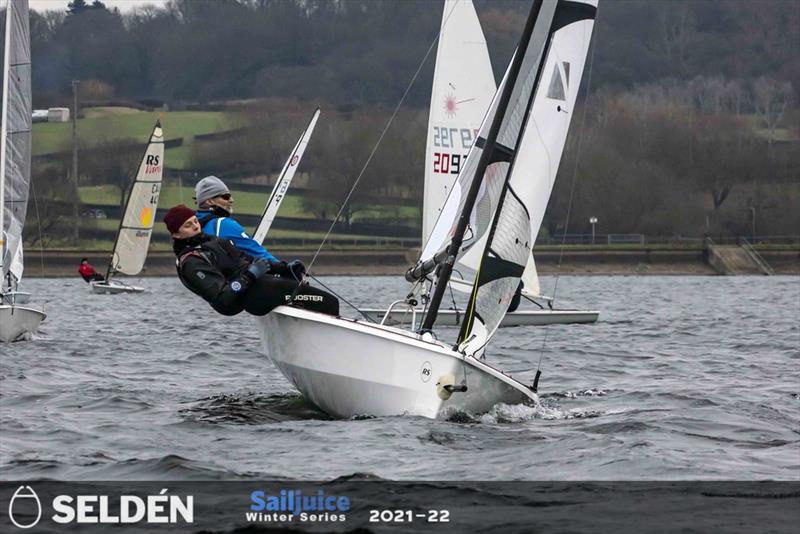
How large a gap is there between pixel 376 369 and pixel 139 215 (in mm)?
33285

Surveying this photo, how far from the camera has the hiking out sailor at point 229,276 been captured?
8.69 meters

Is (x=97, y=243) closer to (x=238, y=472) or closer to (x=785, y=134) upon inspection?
(x=785, y=134)

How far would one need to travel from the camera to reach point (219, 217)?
9.38m

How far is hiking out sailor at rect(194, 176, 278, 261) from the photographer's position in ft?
30.4

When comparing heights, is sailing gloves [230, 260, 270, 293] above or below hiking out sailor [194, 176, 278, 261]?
below

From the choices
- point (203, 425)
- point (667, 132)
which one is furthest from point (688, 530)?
point (667, 132)

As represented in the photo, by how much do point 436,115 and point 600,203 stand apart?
63113mm

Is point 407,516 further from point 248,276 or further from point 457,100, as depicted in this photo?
point 457,100

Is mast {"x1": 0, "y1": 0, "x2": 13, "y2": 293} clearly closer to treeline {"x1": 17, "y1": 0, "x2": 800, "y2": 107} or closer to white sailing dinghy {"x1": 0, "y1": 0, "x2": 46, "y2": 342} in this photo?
white sailing dinghy {"x1": 0, "y1": 0, "x2": 46, "y2": 342}

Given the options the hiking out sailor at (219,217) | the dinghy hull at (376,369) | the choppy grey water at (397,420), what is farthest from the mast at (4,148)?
the dinghy hull at (376,369)

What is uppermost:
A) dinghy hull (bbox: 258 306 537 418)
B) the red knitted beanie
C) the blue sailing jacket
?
the red knitted beanie

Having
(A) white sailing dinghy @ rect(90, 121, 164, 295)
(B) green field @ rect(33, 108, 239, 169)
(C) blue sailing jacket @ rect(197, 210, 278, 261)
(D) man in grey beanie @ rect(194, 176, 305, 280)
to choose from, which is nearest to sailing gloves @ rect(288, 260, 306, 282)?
(D) man in grey beanie @ rect(194, 176, 305, 280)

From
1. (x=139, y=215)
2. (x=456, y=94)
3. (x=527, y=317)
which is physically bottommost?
(x=527, y=317)

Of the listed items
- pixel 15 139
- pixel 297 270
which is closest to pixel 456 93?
pixel 15 139
